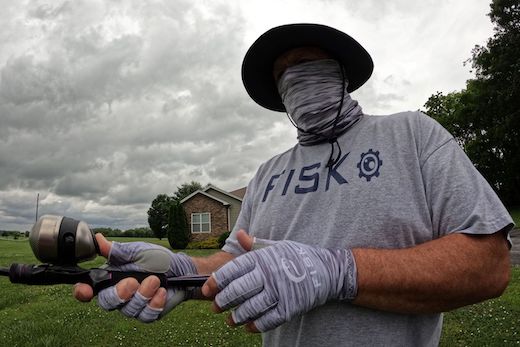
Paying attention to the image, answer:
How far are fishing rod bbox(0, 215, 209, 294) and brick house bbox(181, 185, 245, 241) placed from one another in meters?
35.7

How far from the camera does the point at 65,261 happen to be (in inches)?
70.9

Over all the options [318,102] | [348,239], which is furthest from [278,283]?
[318,102]

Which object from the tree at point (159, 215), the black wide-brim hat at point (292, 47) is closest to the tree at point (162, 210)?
the tree at point (159, 215)

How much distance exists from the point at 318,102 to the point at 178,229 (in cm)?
3325

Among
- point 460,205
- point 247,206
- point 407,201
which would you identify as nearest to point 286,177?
point 247,206

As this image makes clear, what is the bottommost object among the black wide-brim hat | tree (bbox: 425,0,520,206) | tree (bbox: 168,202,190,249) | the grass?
the grass

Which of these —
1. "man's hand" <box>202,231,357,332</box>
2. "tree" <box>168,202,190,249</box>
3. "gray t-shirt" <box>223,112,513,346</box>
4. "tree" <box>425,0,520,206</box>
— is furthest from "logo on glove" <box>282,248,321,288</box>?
"tree" <box>425,0,520,206</box>

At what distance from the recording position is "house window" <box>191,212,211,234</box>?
37.7 m

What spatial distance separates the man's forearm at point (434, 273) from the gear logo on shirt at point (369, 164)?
0.43 m

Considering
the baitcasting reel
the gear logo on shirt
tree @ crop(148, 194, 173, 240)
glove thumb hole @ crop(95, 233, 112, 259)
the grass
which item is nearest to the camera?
the baitcasting reel

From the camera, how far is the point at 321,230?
6.93ft

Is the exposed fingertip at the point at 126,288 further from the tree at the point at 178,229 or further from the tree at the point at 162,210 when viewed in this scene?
the tree at the point at 162,210

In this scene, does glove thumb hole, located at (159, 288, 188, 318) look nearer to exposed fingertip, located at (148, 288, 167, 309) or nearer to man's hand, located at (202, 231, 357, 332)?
exposed fingertip, located at (148, 288, 167, 309)

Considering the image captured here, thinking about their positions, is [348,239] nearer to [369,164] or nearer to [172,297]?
[369,164]
